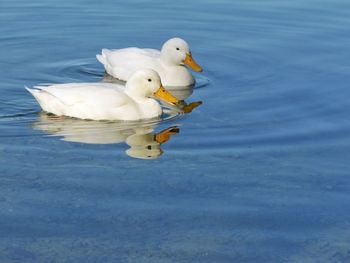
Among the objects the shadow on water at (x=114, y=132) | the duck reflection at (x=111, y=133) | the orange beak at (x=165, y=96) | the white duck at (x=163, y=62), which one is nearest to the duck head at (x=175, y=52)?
the white duck at (x=163, y=62)

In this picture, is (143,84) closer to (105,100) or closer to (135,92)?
(135,92)

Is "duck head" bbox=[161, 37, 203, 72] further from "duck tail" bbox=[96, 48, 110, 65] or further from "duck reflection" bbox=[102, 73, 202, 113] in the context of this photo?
"duck tail" bbox=[96, 48, 110, 65]

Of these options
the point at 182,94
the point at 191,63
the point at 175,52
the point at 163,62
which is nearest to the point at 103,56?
the point at 163,62

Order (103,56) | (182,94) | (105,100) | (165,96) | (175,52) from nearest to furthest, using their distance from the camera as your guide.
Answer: (105,100) < (165,96) < (182,94) < (175,52) < (103,56)

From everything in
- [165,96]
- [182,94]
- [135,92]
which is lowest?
[182,94]

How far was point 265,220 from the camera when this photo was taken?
8320mm

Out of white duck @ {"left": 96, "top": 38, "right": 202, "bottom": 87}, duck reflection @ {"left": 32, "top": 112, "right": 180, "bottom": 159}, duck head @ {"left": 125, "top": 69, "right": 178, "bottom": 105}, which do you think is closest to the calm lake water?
duck reflection @ {"left": 32, "top": 112, "right": 180, "bottom": 159}

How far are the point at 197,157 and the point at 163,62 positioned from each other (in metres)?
3.92

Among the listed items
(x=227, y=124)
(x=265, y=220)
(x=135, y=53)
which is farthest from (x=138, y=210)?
(x=135, y=53)

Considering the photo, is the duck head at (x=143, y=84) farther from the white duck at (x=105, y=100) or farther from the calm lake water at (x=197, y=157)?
the calm lake water at (x=197, y=157)

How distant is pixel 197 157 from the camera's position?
9.91 meters

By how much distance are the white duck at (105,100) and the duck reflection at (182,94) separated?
0.58 m

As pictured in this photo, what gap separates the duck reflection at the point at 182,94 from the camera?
12145mm

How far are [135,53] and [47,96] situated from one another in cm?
244
